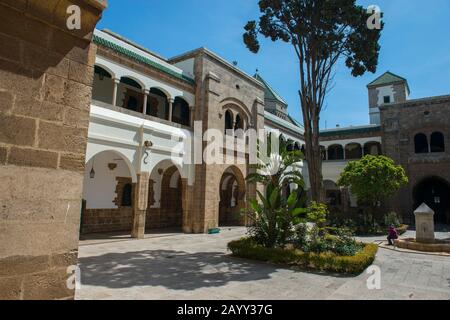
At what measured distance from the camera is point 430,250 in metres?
12.1

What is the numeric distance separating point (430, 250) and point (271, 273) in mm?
7977

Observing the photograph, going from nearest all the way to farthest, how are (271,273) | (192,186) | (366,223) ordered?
(271,273) < (192,186) < (366,223)

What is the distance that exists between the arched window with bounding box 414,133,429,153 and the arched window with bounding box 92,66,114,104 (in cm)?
2426

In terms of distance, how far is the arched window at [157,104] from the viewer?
17.3m

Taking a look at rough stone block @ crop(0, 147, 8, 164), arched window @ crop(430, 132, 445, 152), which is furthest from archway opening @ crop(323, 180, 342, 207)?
rough stone block @ crop(0, 147, 8, 164)

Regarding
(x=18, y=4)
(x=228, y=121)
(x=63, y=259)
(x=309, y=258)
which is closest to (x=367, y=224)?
(x=228, y=121)

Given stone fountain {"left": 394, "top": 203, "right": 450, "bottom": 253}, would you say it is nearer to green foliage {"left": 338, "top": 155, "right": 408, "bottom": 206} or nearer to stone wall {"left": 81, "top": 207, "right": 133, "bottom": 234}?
green foliage {"left": 338, "top": 155, "right": 408, "bottom": 206}

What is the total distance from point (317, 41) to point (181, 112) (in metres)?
9.17

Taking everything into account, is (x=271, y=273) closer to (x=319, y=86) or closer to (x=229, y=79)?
(x=319, y=86)

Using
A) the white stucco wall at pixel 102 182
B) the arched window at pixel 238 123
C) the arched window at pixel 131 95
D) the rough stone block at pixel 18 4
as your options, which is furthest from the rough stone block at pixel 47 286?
the arched window at pixel 238 123

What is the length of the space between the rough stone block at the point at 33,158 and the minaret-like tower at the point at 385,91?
38.7 metres

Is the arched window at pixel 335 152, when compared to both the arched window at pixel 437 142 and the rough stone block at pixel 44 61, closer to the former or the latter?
the arched window at pixel 437 142
